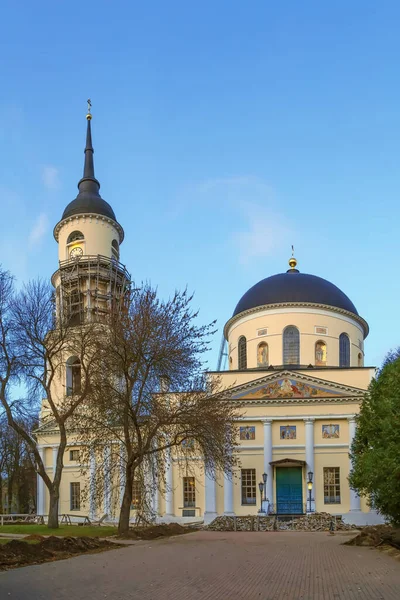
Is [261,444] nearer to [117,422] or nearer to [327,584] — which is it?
[117,422]

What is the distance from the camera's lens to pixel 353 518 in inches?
1806

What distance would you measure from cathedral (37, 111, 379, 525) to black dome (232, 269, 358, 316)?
99mm

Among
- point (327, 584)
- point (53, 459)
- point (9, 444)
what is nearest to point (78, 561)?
point (327, 584)

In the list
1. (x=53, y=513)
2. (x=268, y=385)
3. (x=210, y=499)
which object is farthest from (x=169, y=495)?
(x=53, y=513)

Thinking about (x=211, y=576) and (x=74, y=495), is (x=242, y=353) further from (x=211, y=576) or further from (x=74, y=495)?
(x=211, y=576)

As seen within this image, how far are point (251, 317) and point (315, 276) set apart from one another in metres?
6.70

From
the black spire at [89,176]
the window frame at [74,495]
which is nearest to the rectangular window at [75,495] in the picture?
the window frame at [74,495]

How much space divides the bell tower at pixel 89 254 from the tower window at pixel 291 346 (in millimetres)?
12653

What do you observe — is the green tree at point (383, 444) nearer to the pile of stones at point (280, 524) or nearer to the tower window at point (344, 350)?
the pile of stones at point (280, 524)

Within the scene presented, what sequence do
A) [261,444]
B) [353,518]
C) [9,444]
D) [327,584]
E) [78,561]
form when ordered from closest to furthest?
[327,584] < [78,561] < [353,518] < [261,444] < [9,444]

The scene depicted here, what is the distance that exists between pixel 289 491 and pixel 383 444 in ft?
73.9

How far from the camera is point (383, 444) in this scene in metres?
27.0

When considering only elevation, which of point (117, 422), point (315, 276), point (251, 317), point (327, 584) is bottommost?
point (327, 584)

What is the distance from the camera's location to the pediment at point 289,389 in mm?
48688
